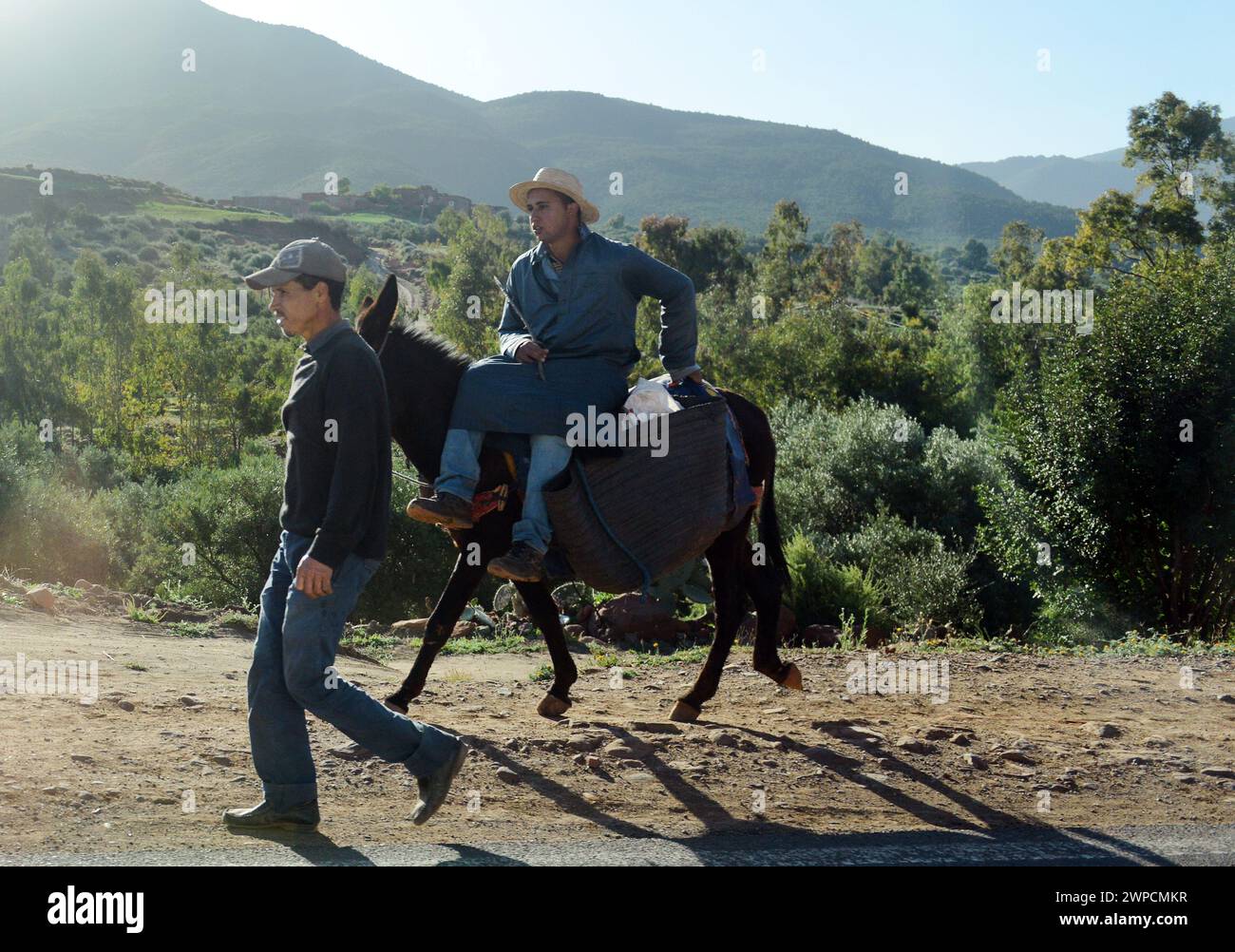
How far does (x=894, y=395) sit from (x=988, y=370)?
849 centimetres

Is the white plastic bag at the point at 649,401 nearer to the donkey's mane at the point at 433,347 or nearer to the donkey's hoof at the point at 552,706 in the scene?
the donkey's mane at the point at 433,347

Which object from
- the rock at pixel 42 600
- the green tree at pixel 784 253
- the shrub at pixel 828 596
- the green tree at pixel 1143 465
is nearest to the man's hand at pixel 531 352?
the rock at pixel 42 600

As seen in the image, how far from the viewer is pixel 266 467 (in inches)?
893

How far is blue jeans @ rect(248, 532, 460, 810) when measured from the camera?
4.77m

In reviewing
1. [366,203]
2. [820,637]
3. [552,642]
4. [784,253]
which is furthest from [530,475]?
[366,203]

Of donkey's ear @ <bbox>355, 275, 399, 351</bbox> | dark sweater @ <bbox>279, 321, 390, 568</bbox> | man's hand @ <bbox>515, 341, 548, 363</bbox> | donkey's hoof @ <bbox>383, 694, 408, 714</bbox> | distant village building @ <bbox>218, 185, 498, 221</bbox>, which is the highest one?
distant village building @ <bbox>218, 185, 498, 221</bbox>

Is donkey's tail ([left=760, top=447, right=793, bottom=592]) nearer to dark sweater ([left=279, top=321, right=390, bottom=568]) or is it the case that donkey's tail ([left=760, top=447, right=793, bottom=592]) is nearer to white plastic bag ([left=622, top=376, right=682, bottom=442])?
white plastic bag ([left=622, top=376, right=682, bottom=442])

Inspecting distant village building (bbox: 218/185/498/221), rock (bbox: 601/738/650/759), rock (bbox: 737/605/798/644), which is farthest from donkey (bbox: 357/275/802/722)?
distant village building (bbox: 218/185/498/221)

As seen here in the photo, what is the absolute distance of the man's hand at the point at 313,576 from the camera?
4.62m

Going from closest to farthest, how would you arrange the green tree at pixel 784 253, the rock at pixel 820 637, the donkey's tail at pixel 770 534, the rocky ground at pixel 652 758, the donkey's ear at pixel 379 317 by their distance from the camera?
the rocky ground at pixel 652 758 < the donkey's ear at pixel 379 317 < the donkey's tail at pixel 770 534 < the rock at pixel 820 637 < the green tree at pixel 784 253

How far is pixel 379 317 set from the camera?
6309mm

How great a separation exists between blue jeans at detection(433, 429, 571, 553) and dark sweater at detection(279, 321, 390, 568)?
1365 millimetres
